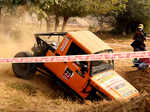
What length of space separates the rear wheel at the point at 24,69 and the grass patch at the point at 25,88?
503 millimetres

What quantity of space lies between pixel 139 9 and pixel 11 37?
14.4 metres

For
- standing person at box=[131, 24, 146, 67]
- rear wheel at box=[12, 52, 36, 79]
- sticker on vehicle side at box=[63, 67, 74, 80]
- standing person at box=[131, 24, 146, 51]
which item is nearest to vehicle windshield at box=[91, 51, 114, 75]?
sticker on vehicle side at box=[63, 67, 74, 80]

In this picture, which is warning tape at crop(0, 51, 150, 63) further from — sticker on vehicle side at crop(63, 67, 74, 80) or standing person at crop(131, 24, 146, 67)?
standing person at crop(131, 24, 146, 67)

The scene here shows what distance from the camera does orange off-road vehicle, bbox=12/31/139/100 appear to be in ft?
21.4

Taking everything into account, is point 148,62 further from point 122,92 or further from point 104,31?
point 104,31

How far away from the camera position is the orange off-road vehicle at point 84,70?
6.53 m

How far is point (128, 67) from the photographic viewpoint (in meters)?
10.8

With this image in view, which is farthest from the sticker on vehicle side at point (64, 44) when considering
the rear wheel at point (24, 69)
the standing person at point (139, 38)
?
the standing person at point (139, 38)

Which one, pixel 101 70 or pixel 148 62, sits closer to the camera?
pixel 101 70

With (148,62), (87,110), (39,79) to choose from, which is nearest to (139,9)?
(148,62)

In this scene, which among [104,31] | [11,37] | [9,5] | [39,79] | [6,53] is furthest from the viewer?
[104,31]

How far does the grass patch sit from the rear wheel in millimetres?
503

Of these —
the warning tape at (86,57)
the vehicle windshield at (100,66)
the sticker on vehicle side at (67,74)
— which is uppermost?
the warning tape at (86,57)

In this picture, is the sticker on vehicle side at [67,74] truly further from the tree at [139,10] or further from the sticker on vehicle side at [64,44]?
the tree at [139,10]
